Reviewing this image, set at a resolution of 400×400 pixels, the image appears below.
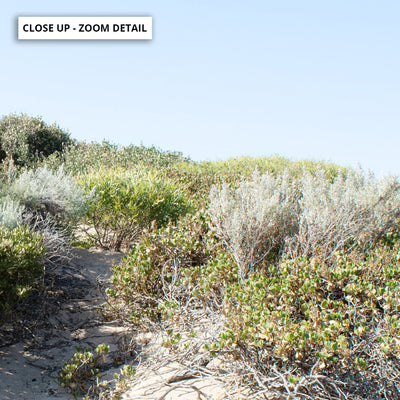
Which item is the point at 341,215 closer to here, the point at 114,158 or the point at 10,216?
the point at 10,216

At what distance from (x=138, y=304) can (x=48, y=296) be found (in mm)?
1410

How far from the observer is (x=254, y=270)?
563cm

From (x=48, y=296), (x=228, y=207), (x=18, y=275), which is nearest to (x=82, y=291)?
(x=48, y=296)

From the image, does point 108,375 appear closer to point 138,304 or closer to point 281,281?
point 138,304

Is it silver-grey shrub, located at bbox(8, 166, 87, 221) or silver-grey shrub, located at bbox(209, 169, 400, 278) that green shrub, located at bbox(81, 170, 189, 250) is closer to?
silver-grey shrub, located at bbox(8, 166, 87, 221)

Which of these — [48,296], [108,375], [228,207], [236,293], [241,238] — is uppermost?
[228,207]

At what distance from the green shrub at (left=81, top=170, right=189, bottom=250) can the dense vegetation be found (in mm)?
27

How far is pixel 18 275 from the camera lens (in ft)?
16.3

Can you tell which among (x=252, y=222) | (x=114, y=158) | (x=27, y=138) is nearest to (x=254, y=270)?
(x=252, y=222)

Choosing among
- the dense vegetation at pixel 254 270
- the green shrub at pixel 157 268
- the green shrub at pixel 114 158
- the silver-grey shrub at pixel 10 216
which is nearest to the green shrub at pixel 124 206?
the dense vegetation at pixel 254 270

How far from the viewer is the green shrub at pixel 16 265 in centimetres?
482

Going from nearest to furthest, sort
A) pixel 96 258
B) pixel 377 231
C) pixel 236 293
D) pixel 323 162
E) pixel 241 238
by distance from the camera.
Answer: pixel 236 293 → pixel 241 238 → pixel 377 231 → pixel 96 258 → pixel 323 162

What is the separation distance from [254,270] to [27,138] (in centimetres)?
1477

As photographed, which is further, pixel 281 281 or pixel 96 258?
pixel 96 258
